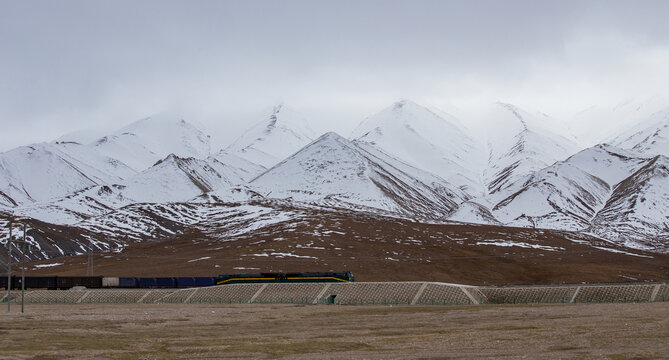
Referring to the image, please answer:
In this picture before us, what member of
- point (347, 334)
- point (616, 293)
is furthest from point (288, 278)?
point (347, 334)

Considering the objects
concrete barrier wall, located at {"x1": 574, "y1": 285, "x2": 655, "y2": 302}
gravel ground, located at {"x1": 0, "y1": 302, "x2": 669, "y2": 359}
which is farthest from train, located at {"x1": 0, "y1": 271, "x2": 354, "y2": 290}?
concrete barrier wall, located at {"x1": 574, "y1": 285, "x2": 655, "y2": 302}

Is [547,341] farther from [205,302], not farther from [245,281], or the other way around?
[245,281]

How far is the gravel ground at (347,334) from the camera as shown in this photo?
48.4 m

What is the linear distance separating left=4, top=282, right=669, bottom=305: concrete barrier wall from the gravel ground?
47.4 feet

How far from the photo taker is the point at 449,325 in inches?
2704

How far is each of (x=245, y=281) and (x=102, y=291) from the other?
2247 centimetres

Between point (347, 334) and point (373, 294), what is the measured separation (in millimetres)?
48343

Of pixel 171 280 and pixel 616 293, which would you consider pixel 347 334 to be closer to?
pixel 616 293

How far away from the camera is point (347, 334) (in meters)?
62.0

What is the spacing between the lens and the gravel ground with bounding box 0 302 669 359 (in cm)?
4838

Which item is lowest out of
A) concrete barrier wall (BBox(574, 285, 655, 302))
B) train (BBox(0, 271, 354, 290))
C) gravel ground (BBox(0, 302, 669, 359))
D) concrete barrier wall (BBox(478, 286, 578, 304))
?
train (BBox(0, 271, 354, 290))

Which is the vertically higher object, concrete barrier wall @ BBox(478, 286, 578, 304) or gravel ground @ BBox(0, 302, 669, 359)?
gravel ground @ BBox(0, 302, 669, 359)

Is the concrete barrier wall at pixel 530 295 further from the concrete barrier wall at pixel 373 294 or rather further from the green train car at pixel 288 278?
the green train car at pixel 288 278

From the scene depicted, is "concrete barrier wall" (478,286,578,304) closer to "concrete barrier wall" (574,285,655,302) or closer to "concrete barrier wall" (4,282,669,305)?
"concrete barrier wall" (4,282,669,305)
